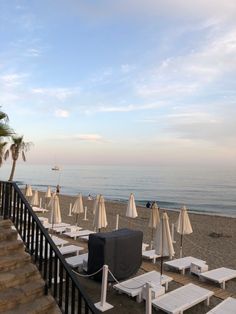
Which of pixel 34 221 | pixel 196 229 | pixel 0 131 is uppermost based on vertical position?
pixel 0 131

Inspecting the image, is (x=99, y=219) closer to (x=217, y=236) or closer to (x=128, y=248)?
(x=128, y=248)

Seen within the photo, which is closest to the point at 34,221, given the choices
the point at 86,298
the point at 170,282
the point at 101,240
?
the point at 86,298

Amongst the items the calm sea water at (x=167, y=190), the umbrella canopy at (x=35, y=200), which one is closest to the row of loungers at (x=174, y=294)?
the umbrella canopy at (x=35, y=200)

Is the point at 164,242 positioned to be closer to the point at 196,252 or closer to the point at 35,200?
the point at 196,252

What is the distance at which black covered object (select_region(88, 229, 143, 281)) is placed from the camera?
356 inches

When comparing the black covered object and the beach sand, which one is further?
the black covered object

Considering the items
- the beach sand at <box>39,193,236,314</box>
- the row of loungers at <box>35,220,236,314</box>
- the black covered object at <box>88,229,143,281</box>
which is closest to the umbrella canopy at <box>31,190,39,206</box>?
the beach sand at <box>39,193,236,314</box>

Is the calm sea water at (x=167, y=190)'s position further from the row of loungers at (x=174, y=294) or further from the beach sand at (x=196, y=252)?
the row of loungers at (x=174, y=294)

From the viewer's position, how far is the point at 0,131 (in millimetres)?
7441

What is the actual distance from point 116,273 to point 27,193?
15726 mm

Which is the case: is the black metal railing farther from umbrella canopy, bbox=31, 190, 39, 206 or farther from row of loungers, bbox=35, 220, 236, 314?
umbrella canopy, bbox=31, 190, 39, 206

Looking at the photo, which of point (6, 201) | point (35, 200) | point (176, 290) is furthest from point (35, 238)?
point (35, 200)

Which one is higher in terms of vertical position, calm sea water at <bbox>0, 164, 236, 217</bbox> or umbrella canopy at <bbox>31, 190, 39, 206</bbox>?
umbrella canopy at <bbox>31, 190, 39, 206</bbox>

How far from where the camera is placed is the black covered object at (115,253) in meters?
9.05
